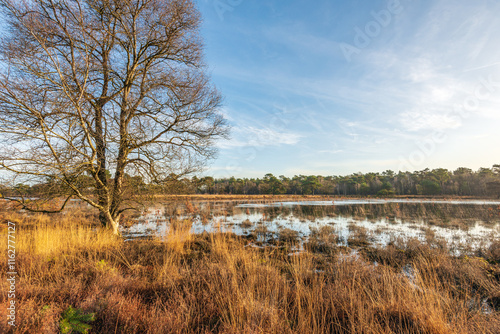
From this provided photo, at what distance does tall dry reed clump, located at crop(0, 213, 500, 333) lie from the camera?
7.53ft

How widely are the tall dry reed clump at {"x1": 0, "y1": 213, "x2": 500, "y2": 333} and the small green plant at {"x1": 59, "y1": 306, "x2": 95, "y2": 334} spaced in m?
0.02

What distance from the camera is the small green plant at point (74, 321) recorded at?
2068mm

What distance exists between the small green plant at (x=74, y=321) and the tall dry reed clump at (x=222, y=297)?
0.07ft

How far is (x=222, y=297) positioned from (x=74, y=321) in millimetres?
1662

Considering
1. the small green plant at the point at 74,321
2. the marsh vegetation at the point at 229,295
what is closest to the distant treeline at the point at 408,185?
the marsh vegetation at the point at 229,295

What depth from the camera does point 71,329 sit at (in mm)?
2047

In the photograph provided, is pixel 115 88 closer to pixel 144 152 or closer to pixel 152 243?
pixel 144 152

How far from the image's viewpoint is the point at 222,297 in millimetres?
3029

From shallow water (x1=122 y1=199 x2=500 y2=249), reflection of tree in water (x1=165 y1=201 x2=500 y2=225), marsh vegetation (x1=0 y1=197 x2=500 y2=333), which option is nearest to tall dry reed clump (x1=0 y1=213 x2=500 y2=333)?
marsh vegetation (x1=0 y1=197 x2=500 y2=333)

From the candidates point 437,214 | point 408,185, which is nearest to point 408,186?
point 408,185

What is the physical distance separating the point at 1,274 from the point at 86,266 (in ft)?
→ 3.91

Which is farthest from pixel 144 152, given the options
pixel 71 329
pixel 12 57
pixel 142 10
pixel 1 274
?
pixel 71 329

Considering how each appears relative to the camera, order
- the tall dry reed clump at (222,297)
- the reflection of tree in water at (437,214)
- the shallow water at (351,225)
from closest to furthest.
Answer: the tall dry reed clump at (222,297) < the shallow water at (351,225) < the reflection of tree in water at (437,214)

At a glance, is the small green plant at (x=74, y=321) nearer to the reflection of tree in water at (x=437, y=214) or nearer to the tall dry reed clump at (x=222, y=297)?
the tall dry reed clump at (x=222, y=297)
